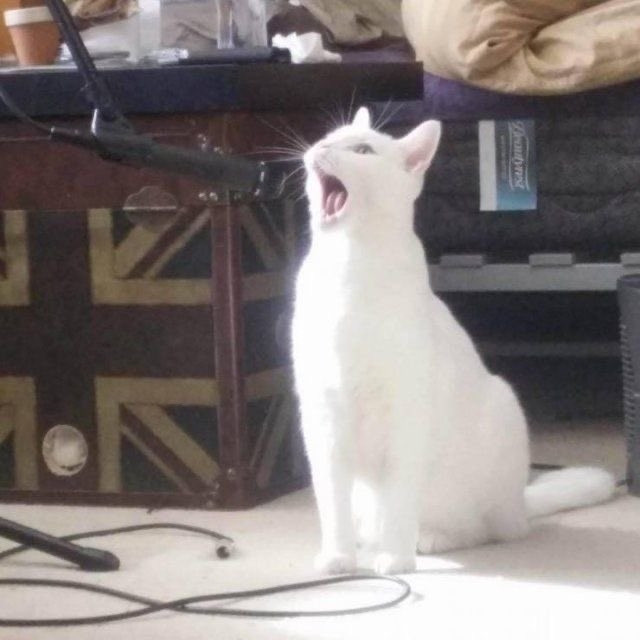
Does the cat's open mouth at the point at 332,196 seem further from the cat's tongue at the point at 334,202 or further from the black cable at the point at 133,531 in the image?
the black cable at the point at 133,531

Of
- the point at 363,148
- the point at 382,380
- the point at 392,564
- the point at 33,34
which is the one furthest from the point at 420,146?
the point at 33,34

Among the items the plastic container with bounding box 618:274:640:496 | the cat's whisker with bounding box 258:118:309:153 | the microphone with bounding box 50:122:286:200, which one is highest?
the cat's whisker with bounding box 258:118:309:153

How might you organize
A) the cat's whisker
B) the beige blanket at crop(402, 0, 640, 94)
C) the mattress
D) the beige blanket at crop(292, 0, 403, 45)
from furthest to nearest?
the beige blanket at crop(292, 0, 403, 45), the mattress, the beige blanket at crop(402, 0, 640, 94), the cat's whisker

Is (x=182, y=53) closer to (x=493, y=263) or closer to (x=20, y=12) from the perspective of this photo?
(x=20, y=12)

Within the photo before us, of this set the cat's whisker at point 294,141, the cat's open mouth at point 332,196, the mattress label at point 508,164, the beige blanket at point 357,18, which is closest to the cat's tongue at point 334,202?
the cat's open mouth at point 332,196

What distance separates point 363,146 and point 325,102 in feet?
1.47

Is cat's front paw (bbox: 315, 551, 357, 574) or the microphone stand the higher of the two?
the microphone stand

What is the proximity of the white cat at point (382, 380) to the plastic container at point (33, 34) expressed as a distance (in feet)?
1.96

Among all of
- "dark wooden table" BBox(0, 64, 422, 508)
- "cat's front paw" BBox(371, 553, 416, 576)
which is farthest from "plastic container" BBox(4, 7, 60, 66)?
"cat's front paw" BBox(371, 553, 416, 576)

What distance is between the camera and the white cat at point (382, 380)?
1.56 meters

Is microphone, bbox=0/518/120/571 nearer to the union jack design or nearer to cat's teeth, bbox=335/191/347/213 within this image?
the union jack design

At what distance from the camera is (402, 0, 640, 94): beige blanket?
2068mm

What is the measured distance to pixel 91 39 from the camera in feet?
6.84

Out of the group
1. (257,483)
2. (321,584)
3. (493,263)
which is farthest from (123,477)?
(493,263)
